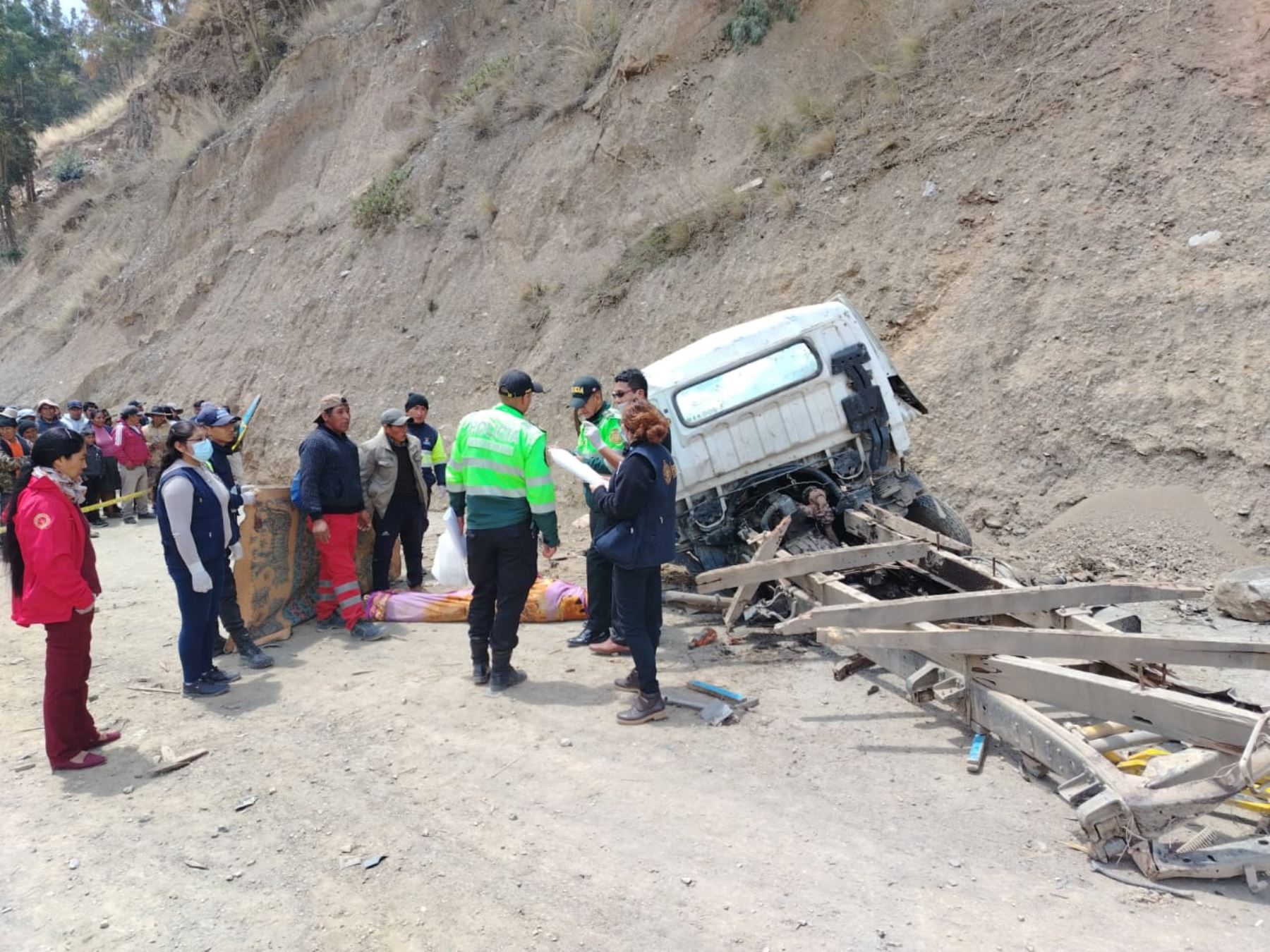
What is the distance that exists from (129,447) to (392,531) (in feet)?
25.4

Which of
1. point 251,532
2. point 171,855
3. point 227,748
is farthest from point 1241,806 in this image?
point 251,532

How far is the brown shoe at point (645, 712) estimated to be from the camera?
4.83 m

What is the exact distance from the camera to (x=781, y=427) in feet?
22.4

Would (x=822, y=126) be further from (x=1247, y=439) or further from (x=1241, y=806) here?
(x=1241, y=806)

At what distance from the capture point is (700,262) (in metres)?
12.8

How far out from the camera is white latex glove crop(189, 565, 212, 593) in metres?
5.26

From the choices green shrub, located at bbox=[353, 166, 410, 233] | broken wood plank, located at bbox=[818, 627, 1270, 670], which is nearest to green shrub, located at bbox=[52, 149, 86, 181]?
green shrub, located at bbox=[353, 166, 410, 233]

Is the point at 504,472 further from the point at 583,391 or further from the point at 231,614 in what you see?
the point at 231,614

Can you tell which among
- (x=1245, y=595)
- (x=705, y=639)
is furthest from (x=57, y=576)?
(x=1245, y=595)

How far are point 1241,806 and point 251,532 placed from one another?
6068 millimetres

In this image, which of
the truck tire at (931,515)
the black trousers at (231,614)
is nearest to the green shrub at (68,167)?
the black trousers at (231,614)

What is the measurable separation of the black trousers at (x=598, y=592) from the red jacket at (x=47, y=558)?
9.82 ft

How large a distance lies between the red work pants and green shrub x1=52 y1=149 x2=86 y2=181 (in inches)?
1105

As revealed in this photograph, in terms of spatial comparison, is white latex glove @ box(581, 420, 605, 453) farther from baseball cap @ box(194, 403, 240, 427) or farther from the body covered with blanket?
baseball cap @ box(194, 403, 240, 427)
